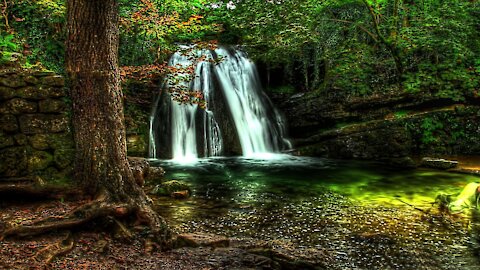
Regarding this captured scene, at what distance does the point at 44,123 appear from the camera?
4.94 metres

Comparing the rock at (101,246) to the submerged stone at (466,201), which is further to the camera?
the submerged stone at (466,201)

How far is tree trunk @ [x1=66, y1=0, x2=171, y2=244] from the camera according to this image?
453 centimetres

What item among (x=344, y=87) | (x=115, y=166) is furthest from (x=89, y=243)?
(x=344, y=87)

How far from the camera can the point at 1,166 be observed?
4.67m

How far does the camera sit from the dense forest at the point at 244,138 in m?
4.51

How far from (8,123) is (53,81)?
2.62 ft

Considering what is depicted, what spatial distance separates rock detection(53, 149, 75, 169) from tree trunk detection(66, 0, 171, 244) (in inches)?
8.6

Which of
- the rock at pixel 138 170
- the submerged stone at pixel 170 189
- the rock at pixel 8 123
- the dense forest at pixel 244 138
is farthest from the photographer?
the submerged stone at pixel 170 189

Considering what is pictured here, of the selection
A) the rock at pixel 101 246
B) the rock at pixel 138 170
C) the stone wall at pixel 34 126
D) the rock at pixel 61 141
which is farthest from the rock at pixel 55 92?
the rock at pixel 101 246

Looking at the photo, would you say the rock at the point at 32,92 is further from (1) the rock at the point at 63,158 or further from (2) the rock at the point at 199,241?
(2) the rock at the point at 199,241

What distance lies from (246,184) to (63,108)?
5.69m

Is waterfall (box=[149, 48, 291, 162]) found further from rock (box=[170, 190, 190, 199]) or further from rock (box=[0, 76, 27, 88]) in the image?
rock (box=[0, 76, 27, 88])

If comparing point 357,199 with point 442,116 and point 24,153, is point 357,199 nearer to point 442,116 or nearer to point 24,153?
point 24,153

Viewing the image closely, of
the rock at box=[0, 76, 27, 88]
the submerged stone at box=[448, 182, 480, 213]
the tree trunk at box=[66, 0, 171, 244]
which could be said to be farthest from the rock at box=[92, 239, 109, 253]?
the submerged stone at box=[448, 182, 480, 213]
